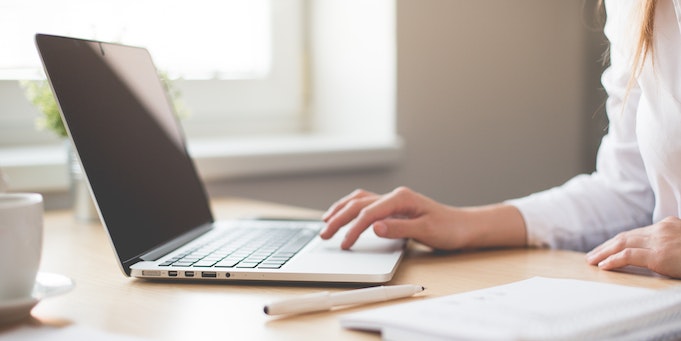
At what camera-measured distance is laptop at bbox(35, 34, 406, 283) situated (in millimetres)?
773

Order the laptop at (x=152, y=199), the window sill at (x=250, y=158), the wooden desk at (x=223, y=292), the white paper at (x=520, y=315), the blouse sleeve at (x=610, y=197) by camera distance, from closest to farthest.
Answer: the white paper at (x=520, y=315) → the wooden desk at (x=223, y=292) → the laptop at (x=152, y=199) → the blouse sleeve at (x=610, y=197) → the window sill at (x=250, y=158)

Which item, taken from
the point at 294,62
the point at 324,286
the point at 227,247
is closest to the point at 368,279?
the point at 324,286

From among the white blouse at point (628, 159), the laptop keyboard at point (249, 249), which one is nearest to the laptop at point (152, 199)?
the laptop keyboard at point (249, 249)

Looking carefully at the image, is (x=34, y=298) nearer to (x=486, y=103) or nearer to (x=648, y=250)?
(x=648, y=250)

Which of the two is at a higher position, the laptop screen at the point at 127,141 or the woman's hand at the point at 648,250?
the laptop screen at the point at 127,141

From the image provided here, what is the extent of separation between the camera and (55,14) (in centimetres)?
154

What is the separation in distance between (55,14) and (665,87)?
3.68 feet

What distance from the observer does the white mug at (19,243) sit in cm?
62

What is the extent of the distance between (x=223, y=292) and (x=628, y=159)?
1.93ft

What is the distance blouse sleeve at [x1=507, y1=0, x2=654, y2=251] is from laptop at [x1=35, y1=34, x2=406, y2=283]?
221 mm

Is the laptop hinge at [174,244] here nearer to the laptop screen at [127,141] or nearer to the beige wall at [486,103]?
the laptop screen at [127,141]

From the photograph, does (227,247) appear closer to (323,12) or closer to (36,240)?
(36,240)

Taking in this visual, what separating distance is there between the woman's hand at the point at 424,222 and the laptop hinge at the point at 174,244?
0.16 m

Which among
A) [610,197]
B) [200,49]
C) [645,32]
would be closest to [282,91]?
[200,49]
